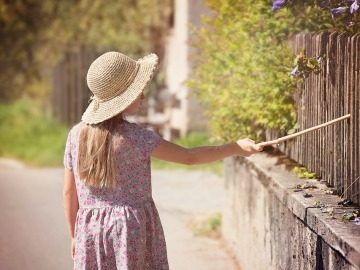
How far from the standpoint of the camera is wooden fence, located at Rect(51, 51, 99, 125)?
16203 millimetres

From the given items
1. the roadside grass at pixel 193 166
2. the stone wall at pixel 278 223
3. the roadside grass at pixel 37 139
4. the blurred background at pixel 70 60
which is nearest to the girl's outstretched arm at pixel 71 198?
the stone wall at pixel 278 223

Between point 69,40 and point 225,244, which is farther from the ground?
point 69,40

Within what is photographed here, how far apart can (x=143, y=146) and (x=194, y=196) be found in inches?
226

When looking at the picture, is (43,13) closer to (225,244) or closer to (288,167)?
(225,244)

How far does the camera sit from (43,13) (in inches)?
842

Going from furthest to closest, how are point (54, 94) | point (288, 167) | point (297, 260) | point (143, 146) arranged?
point (54, 94) < point (288, 167) < point (297, 260) < point (143, 146)

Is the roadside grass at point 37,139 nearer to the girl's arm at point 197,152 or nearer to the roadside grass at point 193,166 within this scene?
the roadside grass at point 193,166

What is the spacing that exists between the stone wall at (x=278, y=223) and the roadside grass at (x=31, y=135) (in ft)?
21.2

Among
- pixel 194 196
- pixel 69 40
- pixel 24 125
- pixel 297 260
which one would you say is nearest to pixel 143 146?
pixel 297 260

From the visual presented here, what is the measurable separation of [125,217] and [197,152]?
46 centimetres

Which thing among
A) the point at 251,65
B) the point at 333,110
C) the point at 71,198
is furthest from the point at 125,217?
the point at 251,65

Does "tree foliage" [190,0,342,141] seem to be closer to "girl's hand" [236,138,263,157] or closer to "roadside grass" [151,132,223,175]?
"girl's hand" [236,138,263,157]

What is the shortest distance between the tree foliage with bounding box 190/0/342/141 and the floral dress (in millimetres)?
1497

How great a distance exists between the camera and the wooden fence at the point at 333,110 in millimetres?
3703
